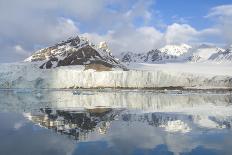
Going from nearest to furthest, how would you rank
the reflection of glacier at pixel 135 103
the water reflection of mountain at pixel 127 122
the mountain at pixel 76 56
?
the water reflection of mountain at pixel 127 122 → the reflection of glacier at pixel 135 103 → the mountain at pixel 76 56

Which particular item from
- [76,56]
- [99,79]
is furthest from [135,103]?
[76,56]

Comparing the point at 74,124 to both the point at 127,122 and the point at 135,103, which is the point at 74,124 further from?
the point at 135,103

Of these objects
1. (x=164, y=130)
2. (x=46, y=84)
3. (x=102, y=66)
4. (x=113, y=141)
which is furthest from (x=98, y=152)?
(x=102, y=66)

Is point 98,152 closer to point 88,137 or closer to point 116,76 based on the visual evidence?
point 88,137

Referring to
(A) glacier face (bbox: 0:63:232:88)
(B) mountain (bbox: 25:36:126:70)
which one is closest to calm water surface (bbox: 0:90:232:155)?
(A) glacier face (bbox: 0:63:232:88)

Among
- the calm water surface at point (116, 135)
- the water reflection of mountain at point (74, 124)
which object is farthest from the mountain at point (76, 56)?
the calm water surface at point (116, 135)

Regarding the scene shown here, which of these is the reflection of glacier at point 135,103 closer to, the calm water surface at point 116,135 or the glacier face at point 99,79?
the calm water surface at point 116,135
